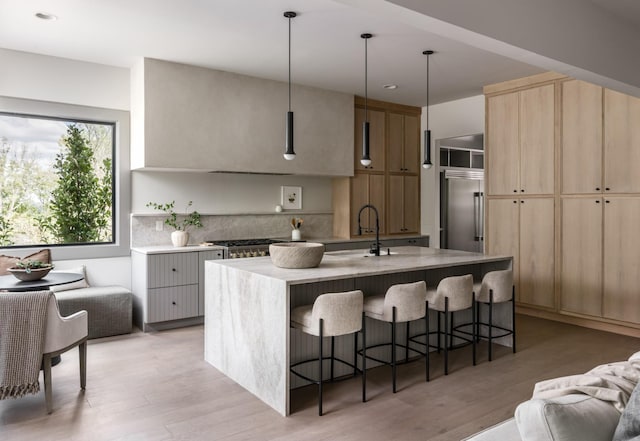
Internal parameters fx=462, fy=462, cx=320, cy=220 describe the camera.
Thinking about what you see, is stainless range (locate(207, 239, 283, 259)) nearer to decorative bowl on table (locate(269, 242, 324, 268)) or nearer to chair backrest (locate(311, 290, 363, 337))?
decorative bowl on table (locate(269, 242, 324, 268))

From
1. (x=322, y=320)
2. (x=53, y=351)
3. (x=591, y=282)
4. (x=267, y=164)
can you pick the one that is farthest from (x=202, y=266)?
(x=591, y=282)

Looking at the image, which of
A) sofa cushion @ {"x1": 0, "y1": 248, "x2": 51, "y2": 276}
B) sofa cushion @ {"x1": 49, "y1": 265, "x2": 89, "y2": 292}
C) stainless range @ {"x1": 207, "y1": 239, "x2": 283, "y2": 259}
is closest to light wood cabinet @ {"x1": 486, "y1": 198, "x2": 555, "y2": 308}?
stainless range @ {"x1": 207, "y1": 239, "x2": 283, "y2": 259}

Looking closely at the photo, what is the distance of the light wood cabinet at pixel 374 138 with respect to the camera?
6426 mm

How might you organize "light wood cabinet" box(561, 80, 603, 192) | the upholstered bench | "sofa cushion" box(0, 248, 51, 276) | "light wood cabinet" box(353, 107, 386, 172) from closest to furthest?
1. "sofa cushion" box(0, 248, 51, 276)
2. the upholstered bench
3. "light wood cabinet" box(561, 80, 603, 192)
4. "light wood cabinet" box(353, 107, 386, 172)

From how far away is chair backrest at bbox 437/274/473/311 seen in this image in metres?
3.48

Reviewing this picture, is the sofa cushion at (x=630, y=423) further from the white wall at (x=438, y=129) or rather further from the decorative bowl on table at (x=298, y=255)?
the white wall at (x=438, y=129)

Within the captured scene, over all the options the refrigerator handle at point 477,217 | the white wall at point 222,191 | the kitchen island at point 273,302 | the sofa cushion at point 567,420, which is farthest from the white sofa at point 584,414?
the refrigerator handle at point 477,217

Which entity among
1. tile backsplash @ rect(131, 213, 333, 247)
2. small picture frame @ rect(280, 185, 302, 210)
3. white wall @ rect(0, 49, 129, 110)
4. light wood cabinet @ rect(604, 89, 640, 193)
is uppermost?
white wall @ rect(0, 49, 129, 110)

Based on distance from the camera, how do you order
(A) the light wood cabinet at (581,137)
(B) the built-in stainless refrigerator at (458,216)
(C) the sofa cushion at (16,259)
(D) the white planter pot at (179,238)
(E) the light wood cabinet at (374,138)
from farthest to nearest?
(B) the built-in stainless refrigerator at (458,216) < (E) the light wood cabinet at (374,138) < (D) the white planter pot at (179,238) < (A) the light wood cabinet at (581,137) < (C) the sofa cushion at (16,259)

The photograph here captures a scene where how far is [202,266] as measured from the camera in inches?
193

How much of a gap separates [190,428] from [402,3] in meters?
2.52

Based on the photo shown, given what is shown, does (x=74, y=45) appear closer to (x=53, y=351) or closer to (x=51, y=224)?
(x=51, y=224)

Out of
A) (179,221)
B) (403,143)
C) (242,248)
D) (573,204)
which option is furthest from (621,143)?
(179,221)

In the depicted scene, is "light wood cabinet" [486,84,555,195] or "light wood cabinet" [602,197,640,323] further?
"light wood cabinet" [486,84,555,195]
